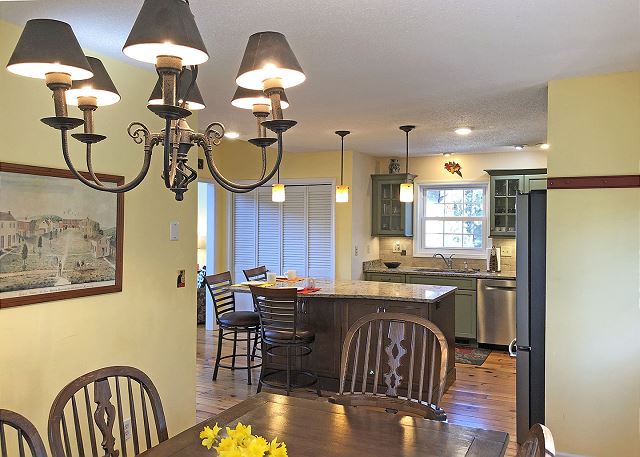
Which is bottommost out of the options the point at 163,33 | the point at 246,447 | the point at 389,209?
the point at 246,447

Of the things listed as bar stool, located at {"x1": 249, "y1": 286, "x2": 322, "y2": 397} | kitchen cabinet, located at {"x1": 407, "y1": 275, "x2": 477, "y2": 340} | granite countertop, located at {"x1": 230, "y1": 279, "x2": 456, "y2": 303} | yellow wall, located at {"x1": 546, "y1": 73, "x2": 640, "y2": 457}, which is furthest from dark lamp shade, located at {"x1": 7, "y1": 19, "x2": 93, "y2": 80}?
kitchen cabinet, located at {"x1": 407, "y1": 275, "x2": 477, "y2": 340}

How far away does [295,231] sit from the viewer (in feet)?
22.7

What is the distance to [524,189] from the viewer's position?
644cm

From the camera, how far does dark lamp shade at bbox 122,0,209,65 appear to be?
1208 mm

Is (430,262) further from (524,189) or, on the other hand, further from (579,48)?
(579,48)

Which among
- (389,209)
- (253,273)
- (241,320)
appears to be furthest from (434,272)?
(241,320)

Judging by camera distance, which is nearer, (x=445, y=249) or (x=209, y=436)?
(x=209, y=436)

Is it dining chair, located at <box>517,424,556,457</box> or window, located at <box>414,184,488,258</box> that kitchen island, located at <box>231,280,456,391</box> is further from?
dining chair, located at <box>517,424,556,457</box>

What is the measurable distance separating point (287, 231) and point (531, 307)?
3.92m

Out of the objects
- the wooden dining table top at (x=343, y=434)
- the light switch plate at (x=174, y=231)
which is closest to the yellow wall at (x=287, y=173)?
the light switch plate at (x=174, y=231)

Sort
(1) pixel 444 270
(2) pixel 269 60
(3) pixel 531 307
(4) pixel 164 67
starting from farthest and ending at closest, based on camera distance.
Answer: (1) pixel 444 270
(3) pixel 531 307
(2) pixel 269 60
(4) pixel 164 67

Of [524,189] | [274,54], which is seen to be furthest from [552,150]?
[524,189]

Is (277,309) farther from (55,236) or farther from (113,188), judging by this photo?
(113,188)

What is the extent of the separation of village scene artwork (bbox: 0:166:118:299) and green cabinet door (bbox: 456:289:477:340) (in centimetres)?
447
